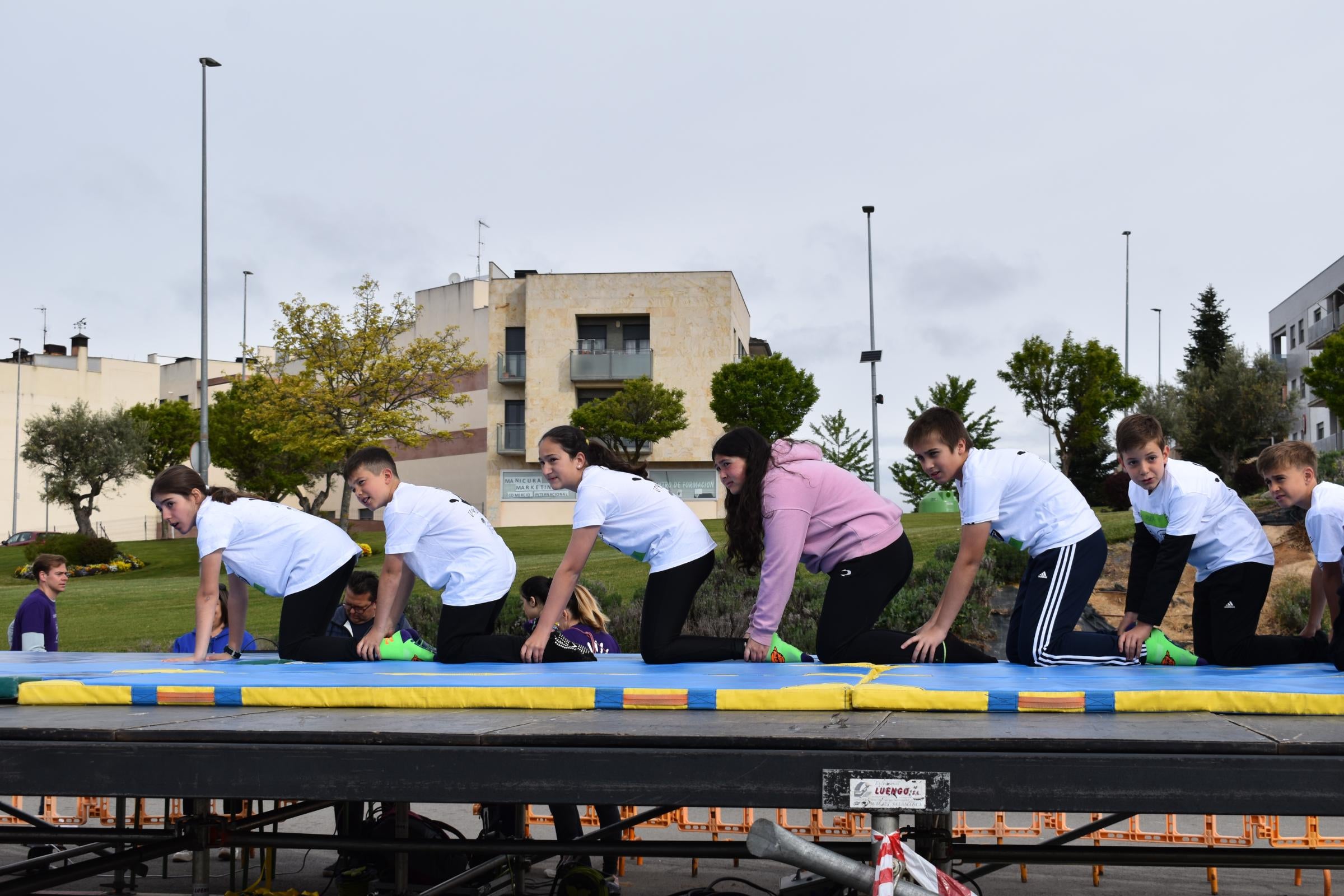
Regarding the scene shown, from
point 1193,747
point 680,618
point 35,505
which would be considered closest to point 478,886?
point 680,618

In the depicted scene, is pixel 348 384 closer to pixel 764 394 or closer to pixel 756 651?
pixel 764 394

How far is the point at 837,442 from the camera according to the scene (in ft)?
134

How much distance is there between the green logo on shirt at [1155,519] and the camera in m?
5.86

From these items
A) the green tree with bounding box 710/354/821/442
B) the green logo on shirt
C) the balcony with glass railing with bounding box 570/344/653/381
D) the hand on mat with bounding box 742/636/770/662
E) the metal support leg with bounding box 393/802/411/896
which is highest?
the balcony with glass railing with bounding box 570/344/653/381

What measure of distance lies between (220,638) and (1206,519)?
7421 millimetres

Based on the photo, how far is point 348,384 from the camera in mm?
34250

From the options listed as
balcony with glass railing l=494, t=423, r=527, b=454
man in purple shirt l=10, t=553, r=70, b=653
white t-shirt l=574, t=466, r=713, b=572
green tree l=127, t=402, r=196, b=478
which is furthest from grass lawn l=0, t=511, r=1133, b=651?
green tree l=127, t=402, r=196, b=478

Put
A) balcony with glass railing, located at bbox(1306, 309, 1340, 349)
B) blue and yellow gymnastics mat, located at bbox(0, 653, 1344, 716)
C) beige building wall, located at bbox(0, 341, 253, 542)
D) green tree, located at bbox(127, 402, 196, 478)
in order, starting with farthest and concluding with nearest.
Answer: beige building wall, located at bbox(0, 341, 253, 542)
green tree, located at bbox(127, 402, 196, 478)
balcony with glass railing, located at bbox(1306, 309, 1340, 349)
blue and yellow gymnastics mat, located at bbox(0, 653, 1344, 716)

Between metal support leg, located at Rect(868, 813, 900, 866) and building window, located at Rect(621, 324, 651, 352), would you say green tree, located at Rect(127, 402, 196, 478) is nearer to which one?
building window, located at Rect(621, 324, 651, 352)

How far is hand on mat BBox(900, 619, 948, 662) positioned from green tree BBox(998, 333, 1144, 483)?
34120mm

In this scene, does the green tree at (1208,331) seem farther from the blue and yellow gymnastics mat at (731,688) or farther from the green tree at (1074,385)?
the blue and yellow gymnastics mat at (731,688)

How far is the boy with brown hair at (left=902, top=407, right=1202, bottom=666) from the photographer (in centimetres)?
560

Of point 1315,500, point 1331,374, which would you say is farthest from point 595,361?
point 1315,500

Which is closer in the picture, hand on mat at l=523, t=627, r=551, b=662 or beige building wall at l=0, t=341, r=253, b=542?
hand on mat at l=523, t=627, r=551, b=662
